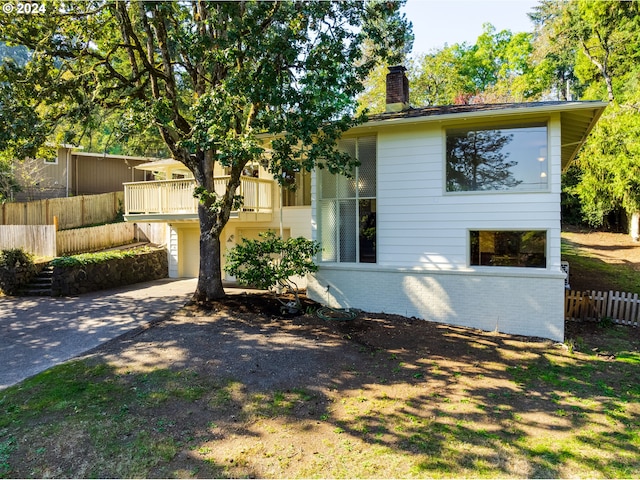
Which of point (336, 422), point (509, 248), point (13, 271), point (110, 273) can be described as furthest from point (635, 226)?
point (13, 271)

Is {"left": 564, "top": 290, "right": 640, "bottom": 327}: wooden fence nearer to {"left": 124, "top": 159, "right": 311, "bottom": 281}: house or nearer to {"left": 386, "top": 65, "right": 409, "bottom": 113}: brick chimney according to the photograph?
{"left": 386, "top": 65, "right": 409, "bottom": 113}: brick chimney

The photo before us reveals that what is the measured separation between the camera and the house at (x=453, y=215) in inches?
347

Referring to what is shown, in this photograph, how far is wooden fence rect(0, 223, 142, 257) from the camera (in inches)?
571

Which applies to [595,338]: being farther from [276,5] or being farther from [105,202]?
[105,202]

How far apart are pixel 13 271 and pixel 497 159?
579 inches

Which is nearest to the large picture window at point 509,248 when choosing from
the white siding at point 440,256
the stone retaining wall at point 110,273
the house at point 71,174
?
the white siding at point 440,256

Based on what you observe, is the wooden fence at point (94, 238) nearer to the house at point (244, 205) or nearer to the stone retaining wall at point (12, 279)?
the stone retaining wall at point (12, 279)

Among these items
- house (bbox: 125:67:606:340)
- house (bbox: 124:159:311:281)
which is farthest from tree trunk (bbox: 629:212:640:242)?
house (bbox: 124:159:311:281)

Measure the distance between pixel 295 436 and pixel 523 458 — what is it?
8.53 feet

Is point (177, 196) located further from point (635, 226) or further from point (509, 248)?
point (635, 226)

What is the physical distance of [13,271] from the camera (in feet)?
40.8

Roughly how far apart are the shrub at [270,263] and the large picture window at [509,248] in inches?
158

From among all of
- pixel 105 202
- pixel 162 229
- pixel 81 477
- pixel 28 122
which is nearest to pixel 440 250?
pixel 81 477

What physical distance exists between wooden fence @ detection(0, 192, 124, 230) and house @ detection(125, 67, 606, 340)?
637 inches
